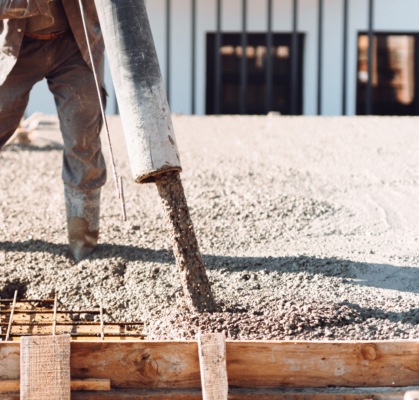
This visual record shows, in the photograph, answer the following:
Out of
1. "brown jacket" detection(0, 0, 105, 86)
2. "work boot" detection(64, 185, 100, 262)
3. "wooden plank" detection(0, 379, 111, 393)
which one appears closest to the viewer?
"wooden plank" detection(0, 379, 111, 393)

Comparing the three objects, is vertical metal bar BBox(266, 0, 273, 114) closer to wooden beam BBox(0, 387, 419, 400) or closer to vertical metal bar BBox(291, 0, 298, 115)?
vertical metal bar BBox(291, 0, 298, 115)

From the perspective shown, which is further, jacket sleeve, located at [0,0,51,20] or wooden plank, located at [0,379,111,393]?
jacket sleeve, located at [0,0,51,20]

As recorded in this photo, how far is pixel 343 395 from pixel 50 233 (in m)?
2.42

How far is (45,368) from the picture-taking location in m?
1.64

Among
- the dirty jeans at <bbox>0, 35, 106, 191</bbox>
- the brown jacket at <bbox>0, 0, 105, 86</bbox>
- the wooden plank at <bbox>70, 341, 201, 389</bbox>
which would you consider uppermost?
the brown jacket at <bbox>0, 0, 105, 86</bbox>

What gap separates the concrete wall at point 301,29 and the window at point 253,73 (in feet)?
0.83

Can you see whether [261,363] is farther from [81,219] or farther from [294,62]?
[294,62]

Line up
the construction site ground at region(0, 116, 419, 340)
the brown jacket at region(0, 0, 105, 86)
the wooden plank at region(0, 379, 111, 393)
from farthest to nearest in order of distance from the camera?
the brown jacket at region(0, 0, 105, 86)
the construction site ground at region(0, 116, 419, 340)
the wooden plank at region(0, 379, 111, 393)

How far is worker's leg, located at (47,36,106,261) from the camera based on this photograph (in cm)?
285

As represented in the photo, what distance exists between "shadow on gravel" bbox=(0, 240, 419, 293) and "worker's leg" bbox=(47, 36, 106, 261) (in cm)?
18

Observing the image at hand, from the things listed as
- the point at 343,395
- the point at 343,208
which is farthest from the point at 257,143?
the point at 343,395

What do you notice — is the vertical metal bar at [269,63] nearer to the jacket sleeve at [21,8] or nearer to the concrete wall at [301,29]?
the concrete wall at [301,29]

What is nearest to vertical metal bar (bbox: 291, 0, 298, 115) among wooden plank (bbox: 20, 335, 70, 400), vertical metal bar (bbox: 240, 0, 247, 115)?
vertical metal bar (bbox: 240, 0, 247, 115)

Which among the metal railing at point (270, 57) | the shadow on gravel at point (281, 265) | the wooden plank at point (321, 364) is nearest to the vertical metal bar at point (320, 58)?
the metal railing at point (270, 57)
